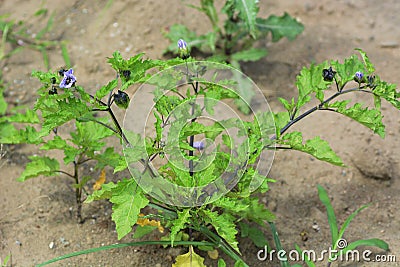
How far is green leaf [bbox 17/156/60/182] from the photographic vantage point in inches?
117

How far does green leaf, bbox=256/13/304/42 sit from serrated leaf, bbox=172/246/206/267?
71.0 inches

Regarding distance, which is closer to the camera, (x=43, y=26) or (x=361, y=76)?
(x=361, y=76)

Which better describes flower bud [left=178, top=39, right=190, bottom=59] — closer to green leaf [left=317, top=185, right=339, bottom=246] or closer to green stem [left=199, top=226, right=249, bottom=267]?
green stem [left=199, top=226, right=249, bottom=267]

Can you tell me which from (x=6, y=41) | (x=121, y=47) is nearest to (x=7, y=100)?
(x=6, y=41)

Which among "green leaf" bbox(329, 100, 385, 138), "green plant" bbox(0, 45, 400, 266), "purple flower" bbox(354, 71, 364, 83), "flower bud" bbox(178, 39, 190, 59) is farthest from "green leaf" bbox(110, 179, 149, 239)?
"purple flower" bbox(354, 71, 364, 83)

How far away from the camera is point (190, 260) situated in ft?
9.01

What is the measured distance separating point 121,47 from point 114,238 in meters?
1.66

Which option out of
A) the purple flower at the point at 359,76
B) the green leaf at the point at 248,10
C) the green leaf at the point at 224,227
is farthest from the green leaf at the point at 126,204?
the green leaf at the point at 248,10

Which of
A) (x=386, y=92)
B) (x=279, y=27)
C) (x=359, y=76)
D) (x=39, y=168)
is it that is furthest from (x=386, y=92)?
(x=39, y=168)

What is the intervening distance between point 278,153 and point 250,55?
819 mm

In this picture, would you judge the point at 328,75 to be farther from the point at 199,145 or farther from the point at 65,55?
the point at 65,55

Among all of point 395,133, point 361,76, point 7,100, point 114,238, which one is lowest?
point 114,238

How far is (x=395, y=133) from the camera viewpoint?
3.52 metres

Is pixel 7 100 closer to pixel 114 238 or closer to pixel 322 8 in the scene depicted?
pixel 114 238
